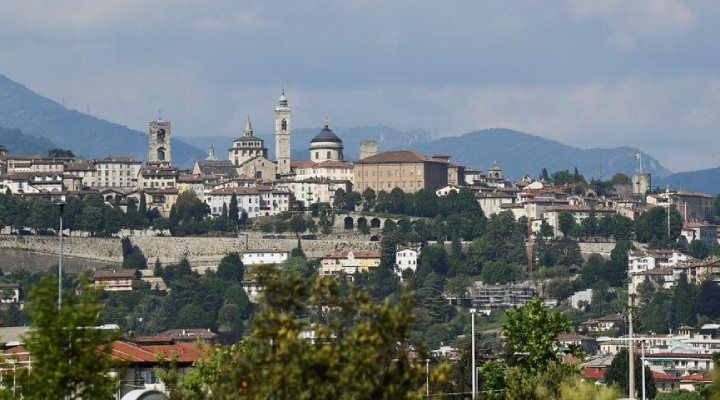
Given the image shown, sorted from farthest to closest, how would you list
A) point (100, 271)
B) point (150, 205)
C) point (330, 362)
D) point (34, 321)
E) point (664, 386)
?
point (150, 205) → point (100, 271) → point (664, 386) → point (34, 321) → point (330, 362)

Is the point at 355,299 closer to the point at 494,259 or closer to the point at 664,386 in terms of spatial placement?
the point at 664,386

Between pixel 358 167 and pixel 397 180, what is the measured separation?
3287mm

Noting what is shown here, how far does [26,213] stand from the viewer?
158 metres

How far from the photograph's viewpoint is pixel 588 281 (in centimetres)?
15250

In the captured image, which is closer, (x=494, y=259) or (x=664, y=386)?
(x=664, y=386)

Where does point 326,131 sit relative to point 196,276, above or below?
above

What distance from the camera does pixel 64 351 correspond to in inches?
891

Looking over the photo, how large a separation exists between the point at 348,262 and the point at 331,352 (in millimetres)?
136706

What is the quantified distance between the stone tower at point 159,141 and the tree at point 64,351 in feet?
564

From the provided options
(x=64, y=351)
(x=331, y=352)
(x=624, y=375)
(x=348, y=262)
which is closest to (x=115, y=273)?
(x=348, y=262)

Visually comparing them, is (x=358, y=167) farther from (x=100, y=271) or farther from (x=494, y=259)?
(x=100, y=271)

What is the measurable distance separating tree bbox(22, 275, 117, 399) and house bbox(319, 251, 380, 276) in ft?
434

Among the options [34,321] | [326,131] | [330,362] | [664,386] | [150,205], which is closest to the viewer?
[330,362]

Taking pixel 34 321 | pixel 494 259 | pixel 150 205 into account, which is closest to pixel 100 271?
pixel 150 205
